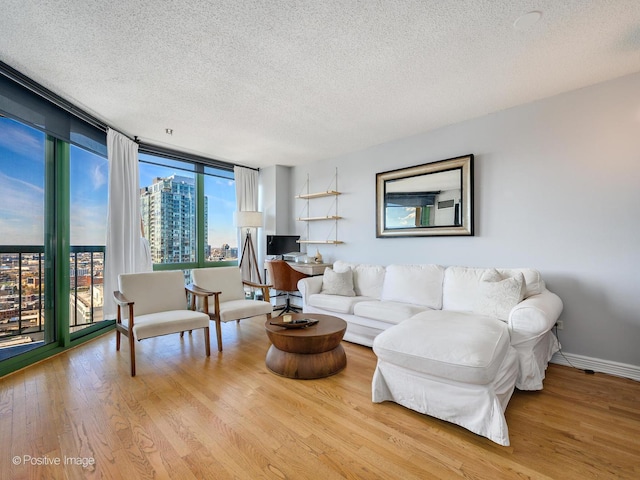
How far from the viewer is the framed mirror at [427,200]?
3.30 meters

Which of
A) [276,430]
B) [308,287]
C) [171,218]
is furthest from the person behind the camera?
[171,218]

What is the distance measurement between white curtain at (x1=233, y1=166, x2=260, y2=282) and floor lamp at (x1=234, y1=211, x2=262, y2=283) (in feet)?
0.27

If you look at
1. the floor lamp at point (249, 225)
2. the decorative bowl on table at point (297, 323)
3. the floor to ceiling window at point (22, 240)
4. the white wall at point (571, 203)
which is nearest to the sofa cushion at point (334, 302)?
the decorative bowl on table at point (297, 323)

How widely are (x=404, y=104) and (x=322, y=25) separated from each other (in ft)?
4.42

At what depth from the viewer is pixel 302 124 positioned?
11.3 feet

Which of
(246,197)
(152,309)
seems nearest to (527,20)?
(152,309)

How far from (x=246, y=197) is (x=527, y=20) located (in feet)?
14.4

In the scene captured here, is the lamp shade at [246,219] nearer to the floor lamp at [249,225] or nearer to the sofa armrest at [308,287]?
the floor lamp at [249,225]

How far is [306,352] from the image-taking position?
2416mm

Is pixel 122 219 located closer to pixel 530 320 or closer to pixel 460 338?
pixel 460 338

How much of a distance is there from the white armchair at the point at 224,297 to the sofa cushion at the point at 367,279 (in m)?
1.14

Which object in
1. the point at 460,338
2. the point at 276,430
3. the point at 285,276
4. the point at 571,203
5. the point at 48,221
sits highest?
the point at 571,203

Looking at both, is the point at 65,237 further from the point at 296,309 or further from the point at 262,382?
the point at 296,309

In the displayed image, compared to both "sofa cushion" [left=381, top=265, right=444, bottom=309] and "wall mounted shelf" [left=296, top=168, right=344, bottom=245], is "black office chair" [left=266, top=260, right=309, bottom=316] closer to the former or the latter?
"wall mounted shelf" [left=296, top=168, right=344, bottom=245]
